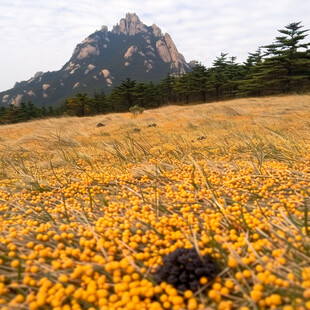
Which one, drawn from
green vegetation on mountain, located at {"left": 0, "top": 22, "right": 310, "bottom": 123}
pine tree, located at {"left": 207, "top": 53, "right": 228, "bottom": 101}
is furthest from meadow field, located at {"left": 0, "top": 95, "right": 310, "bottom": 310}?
pine tree, located at {"left": 207, "top": 53, "right": 228, "bottom": 101}

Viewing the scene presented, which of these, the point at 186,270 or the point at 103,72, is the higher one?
the point at 103,72

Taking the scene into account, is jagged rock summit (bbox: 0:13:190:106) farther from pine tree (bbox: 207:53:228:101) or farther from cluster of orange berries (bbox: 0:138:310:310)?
cluster of orange berries (bbox: 0:138:310:310)

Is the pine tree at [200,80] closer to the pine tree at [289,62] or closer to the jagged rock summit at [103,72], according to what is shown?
the pine tree at [289,62]

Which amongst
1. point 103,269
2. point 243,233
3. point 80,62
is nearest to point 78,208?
point 103,269

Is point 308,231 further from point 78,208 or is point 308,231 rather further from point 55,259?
point 78,208

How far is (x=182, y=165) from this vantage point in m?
4.40

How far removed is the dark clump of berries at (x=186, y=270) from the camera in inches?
59.5

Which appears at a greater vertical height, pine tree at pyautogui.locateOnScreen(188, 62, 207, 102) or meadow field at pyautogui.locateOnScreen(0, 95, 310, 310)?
pine tree at pyautogui.locateOnScreen(188, 62, 207, 102)

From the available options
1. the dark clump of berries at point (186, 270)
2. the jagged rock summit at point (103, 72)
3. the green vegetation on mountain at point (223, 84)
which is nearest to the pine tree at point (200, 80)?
the green vegetation on mountain at point (223, 84)

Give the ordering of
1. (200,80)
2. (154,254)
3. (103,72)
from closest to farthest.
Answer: (154,254), (200,80), (103,72)

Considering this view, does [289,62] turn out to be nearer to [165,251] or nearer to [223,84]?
[223,84]

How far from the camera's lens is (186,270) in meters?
1.56

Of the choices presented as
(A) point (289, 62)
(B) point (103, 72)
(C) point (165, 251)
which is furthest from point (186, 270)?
(B) point (103, 72)

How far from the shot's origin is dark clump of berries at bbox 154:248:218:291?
1511 mm
